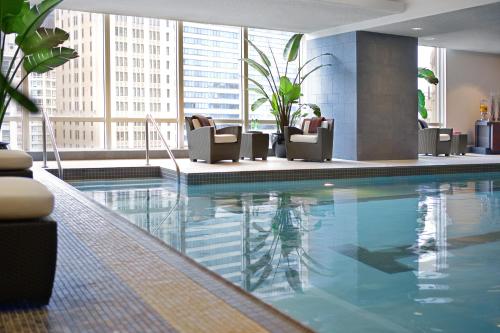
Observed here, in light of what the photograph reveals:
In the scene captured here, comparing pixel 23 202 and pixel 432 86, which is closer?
pixel 23 202

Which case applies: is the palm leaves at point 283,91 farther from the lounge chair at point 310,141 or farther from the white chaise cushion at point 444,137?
the white chaise cushion at point 444,137

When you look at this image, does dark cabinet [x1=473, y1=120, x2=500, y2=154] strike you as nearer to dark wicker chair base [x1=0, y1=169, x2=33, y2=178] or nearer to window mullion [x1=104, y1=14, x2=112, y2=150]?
window mullion [x1=104, y1=14, x2=112, y2=150]

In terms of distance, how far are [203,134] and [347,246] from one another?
5.46 metres

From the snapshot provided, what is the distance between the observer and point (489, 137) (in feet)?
44.9

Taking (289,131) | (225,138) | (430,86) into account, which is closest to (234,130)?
(225,138)

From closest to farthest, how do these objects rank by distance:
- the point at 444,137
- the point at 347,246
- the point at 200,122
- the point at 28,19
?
the point at 347,246
the point at 28,19
the point at 200,122
the point at 444,137

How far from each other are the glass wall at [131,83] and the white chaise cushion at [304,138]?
181cm

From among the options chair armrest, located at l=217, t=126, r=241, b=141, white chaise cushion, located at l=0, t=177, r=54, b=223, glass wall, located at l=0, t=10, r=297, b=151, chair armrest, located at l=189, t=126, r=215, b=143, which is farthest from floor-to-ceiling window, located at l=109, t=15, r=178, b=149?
white chaise cushion, located at l=0, t=177, r=54, b=223

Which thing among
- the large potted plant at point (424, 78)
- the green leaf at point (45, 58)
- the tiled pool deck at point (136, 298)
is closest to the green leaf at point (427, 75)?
the large potted plant at point (424, 78)

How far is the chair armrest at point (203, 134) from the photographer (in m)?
8.73

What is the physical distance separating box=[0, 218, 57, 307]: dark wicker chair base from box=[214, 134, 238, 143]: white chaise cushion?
6.97 metres

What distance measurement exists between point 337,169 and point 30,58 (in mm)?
4481

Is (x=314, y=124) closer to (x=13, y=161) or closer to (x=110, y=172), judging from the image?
(x=110, y=172)

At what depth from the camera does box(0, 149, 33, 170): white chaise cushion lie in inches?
151
